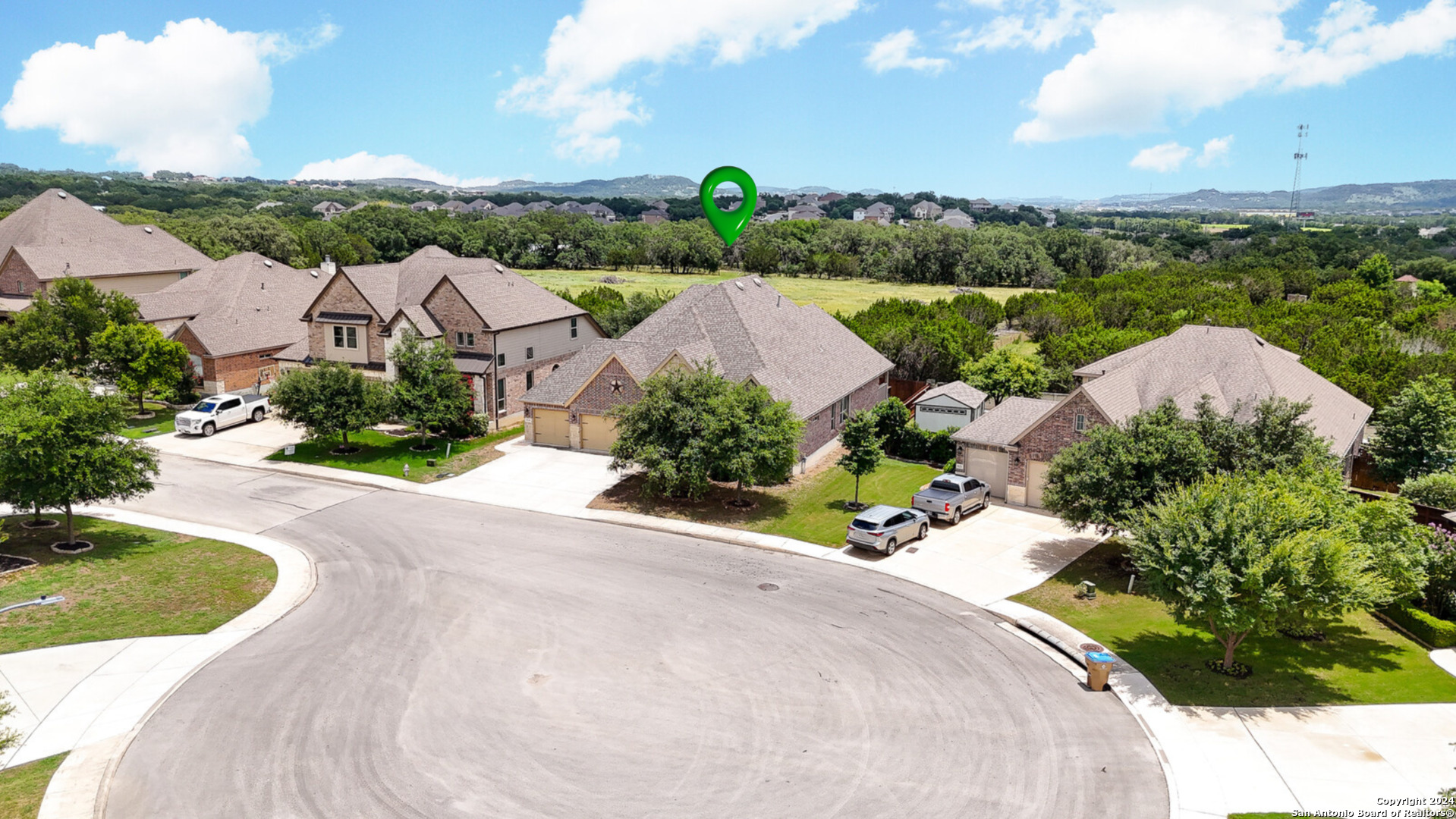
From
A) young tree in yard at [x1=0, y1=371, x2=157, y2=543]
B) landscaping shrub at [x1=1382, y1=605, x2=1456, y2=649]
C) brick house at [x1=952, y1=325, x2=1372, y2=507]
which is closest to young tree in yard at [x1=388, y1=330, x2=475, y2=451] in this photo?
young tree in yard at [x1=0, y1=371, x2=157, y2=543]

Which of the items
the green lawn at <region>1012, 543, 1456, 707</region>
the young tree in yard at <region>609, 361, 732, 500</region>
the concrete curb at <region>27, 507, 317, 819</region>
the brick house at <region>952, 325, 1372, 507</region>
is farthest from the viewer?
the brick house at <region>952, 325, 1372, 507</region>

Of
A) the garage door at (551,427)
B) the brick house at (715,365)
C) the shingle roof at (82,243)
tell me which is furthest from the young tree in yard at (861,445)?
the shingle roof at (82,243)

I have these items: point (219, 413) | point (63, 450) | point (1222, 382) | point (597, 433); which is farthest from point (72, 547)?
point (1222, 382)

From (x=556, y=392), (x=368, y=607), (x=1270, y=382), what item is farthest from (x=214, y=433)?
(x=1270, y=382)

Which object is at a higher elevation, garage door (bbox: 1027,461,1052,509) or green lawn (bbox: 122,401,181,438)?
green lawn (bbox: 122,401,181,438)

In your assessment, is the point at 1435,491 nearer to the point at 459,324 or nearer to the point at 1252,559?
the point at 1252,559

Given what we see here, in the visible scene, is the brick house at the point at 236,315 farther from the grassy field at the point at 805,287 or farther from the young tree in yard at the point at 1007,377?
the grassy field at the point at 805,287

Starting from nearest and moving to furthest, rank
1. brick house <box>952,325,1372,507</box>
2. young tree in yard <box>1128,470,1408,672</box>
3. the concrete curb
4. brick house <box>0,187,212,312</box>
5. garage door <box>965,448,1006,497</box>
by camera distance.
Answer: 1. the concrete curb
2. young tree in yard <box>1128,470,1408,672</box>
3. brick house <box>952,325,1372,507</box>
4. garage door <box>965,448,1006,497</box>
5. brick house <box>0,187,212,312</box>

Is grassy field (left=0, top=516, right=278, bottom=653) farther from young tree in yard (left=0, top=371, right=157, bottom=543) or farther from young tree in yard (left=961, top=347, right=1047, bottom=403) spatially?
young tree in yard (left=961, top=347, right=1047, bottom=403)
